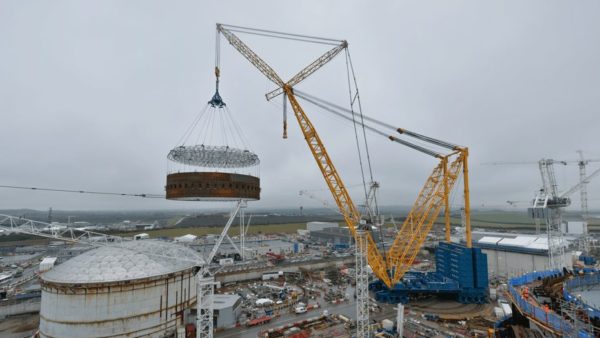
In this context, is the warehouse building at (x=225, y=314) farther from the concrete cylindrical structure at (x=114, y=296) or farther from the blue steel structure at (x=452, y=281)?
the blue steel structure at (x=452, y=281)

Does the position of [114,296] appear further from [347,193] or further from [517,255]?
[517,255]

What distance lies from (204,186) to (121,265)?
45.0ft

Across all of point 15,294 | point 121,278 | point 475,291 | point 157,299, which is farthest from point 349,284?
point 15,294

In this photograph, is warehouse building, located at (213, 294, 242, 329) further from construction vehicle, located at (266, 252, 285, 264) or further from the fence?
construction vehicle, located at (266, 252, 285, 264)

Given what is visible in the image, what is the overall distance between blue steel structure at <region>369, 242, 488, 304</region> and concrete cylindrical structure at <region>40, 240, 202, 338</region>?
105ft

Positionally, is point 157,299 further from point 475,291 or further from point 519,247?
point 519,247

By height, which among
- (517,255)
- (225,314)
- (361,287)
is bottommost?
(225,314)

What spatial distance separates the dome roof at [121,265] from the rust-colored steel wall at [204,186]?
704 centimetres

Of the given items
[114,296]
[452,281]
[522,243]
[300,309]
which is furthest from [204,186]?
[522,243]

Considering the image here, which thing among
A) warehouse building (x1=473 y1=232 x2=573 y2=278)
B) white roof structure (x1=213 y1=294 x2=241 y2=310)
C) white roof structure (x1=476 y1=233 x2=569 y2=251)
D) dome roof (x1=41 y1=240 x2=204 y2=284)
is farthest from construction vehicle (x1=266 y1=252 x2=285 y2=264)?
white roof structure (x1=476 y1=233 x2=569 y2=251)

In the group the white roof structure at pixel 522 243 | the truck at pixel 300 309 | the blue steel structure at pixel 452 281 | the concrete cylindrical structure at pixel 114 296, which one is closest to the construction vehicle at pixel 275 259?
the blue steel structure at pixel 452 281

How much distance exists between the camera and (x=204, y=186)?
97.2 ft

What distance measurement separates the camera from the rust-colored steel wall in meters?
29.6

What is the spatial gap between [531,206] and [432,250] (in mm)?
32550
